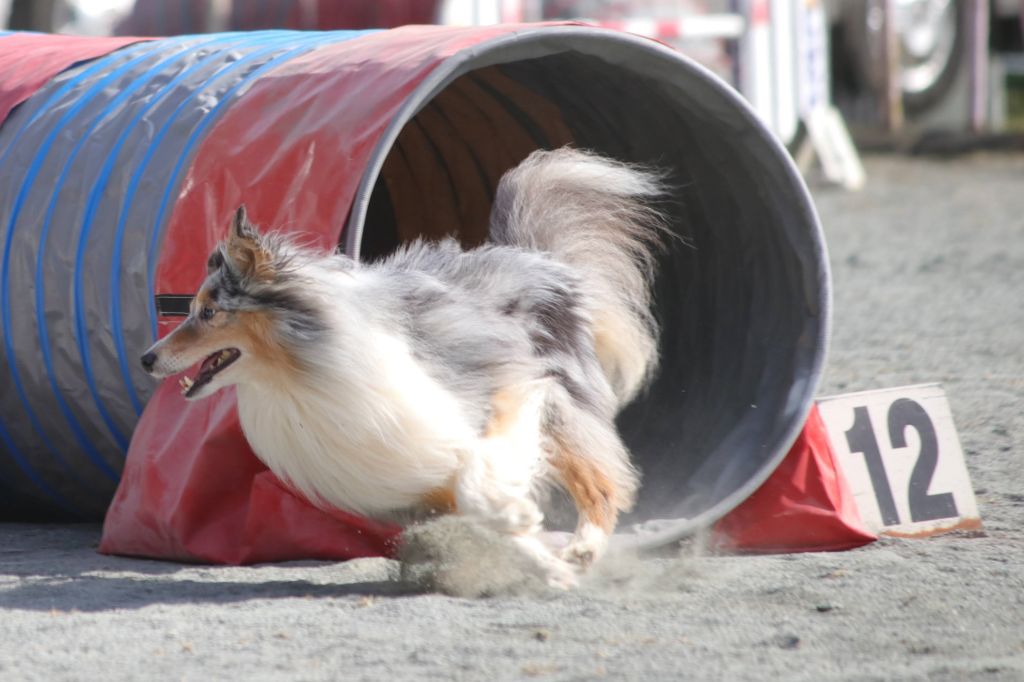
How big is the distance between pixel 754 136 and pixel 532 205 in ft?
2.39

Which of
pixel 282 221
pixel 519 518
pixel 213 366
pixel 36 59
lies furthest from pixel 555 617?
pixel 36 59

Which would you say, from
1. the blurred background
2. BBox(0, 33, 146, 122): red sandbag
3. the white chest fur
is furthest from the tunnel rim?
the blurred background

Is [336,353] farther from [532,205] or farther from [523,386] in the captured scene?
[532,205]

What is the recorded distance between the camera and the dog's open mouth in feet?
13.1

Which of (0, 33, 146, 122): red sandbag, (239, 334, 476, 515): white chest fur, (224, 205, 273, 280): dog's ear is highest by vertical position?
(0, 33, 146, 122): red sandbag

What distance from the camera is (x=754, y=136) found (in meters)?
4.85

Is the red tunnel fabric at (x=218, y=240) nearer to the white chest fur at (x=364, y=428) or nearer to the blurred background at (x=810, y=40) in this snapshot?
the white chest fur at (x=364, y=428)

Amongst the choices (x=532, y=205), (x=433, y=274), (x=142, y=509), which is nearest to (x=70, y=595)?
(x=142, y=509)

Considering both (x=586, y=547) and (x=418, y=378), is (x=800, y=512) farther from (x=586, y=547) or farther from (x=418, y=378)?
(x=418, y=378)

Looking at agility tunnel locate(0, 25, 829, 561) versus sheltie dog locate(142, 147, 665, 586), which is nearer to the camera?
sheltie dog locate(142, 147, 665, 586)

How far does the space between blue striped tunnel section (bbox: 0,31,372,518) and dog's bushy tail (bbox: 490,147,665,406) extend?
824 mm

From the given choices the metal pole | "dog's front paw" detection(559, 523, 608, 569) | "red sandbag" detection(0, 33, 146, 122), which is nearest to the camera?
"dog's front paw" detection(559, 523, 608, 569)

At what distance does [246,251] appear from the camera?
3934mm

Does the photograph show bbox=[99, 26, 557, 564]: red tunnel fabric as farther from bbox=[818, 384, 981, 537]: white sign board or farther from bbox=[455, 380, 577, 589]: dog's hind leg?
bbox=[818, 384, 981, 537]: white sign board
